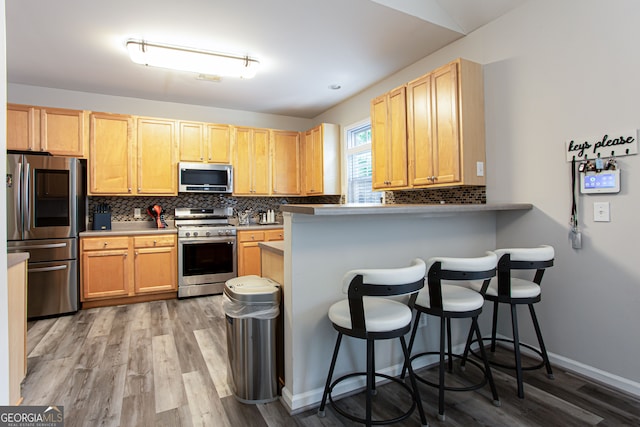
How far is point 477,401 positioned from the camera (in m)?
1.99

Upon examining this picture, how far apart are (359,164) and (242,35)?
2.29 m

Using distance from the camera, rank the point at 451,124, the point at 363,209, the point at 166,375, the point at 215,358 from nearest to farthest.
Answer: the point at 363,209 → the point at 166,375 → the point at 215,358 → the point at 451,124

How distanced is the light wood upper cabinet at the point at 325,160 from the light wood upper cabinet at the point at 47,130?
2.95 meters

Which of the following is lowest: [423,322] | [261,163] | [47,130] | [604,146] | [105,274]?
[423,322]

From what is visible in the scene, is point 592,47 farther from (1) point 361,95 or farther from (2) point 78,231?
(2) point 78,231

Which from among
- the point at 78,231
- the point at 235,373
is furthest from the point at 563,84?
the point at 78,231

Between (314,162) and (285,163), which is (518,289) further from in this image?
(285,163)

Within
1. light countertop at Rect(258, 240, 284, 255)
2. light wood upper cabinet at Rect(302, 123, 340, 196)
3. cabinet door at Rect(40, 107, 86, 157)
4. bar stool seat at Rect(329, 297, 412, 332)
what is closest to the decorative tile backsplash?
light wood upper cabinet at Rect(302, 123, 340, 196)

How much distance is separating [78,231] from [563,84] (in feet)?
15.8

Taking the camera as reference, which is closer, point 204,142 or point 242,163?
point 204,142

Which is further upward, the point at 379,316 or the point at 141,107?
the point at 141,107

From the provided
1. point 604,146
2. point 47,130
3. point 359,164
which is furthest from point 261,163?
point 604,146

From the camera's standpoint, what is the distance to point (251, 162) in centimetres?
510

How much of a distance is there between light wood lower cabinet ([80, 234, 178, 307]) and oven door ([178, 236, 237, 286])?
111mm
